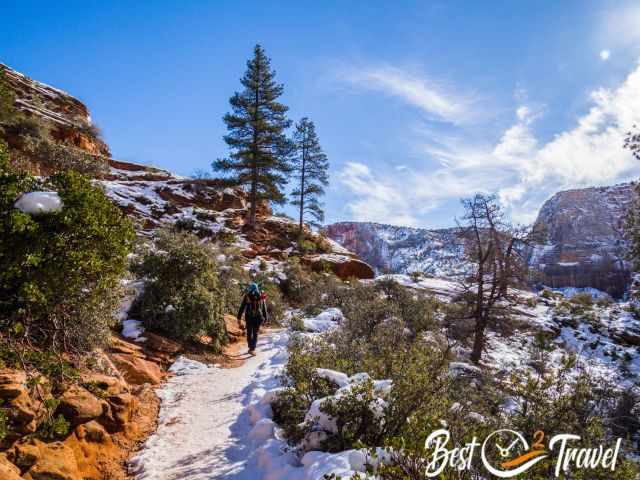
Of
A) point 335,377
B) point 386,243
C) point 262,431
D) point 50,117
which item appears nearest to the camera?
point 262,431

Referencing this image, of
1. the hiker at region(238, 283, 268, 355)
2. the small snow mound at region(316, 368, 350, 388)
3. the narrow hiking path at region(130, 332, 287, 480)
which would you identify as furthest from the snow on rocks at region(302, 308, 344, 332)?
the small snow mound at region(316, 368, 350, 388)

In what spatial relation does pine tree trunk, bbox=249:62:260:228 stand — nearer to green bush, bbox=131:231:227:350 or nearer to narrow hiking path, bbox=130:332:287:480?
green bush, bbox=131:231:227:350

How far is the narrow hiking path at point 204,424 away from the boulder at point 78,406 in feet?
2.52

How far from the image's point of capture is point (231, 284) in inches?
464

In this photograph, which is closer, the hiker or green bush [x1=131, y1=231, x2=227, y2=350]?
green bush [x1=131, y1=231, x2=227, y2=350]

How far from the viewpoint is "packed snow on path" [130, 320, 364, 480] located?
138 inches

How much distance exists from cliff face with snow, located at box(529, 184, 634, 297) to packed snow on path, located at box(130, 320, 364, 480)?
321ft

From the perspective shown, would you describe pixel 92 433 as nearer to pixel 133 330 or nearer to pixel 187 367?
pixel 187 367

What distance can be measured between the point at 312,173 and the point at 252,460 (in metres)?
27.3

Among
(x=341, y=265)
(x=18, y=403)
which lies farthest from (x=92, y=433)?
(x=341, y=265)

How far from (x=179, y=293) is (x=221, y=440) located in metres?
4.45

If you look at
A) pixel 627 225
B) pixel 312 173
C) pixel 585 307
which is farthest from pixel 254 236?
pixel 585 307

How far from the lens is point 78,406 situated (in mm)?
3604

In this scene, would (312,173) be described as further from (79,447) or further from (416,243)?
(416,243)
